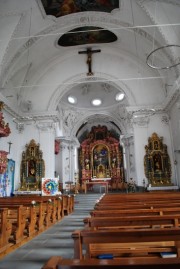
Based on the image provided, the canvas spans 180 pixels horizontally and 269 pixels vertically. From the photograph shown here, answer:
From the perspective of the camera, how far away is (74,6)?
403 inches

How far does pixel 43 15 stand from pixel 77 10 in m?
1.61

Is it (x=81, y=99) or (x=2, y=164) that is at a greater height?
(x=81, y=99)

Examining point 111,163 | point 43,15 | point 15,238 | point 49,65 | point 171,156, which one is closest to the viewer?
point 15,238

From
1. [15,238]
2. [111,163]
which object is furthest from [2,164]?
[111,163]

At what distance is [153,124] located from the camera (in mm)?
12922

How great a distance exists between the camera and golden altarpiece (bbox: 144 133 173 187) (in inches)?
472

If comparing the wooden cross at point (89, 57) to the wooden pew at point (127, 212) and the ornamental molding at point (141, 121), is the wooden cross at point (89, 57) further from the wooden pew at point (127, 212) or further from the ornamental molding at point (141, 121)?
the wooden pew at point (127, 212)

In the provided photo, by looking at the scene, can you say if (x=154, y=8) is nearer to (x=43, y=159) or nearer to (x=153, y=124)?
(x=153, y=124)

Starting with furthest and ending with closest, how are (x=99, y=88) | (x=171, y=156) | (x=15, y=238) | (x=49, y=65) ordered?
(x=99, y=88) < (x=49, y=65) < (x=171, y=156) < (x=15, y=238)

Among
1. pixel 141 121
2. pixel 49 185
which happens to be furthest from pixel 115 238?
pixel 141 121

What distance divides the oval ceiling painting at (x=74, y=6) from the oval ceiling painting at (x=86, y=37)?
152 centimetres

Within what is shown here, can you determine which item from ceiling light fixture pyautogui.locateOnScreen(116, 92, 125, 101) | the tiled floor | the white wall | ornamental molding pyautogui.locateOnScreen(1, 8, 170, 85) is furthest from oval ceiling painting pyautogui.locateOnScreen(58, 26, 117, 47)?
the tiled floor

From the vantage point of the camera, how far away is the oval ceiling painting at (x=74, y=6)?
9875 millimetres

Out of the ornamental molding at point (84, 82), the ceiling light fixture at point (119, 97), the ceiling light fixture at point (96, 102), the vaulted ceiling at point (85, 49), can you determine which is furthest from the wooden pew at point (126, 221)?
the ceiling light fixture at point (96, 102)
